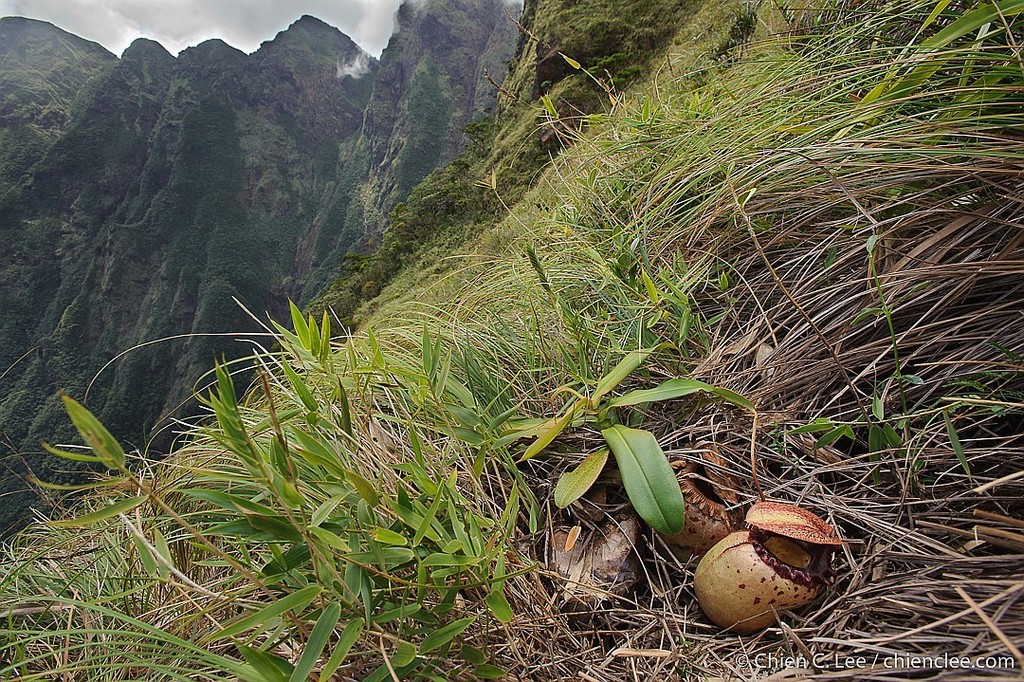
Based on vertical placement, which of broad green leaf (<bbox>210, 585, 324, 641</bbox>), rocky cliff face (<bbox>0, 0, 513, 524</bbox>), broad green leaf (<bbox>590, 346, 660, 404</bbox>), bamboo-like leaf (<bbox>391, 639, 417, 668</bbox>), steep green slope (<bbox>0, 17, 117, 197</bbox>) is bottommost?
bamboo-like leaf (<bbox>391, 639, 417, 668</bbox>)

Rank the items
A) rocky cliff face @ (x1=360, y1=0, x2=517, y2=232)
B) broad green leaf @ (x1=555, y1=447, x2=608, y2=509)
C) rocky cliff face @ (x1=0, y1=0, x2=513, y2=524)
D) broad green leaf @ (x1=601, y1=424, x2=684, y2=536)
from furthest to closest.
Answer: rocky cliff face @ (x1=360, y1=0, x2=517, y2=232)
rocky cliff face @ (x1=0, y1=0, x2=513, y2=524)
broad green leaf @ (x1=555, y1=447, x2=608, y2=509)
broad green leaf @ (x1=601, y1=424, x2=684, y2=536)

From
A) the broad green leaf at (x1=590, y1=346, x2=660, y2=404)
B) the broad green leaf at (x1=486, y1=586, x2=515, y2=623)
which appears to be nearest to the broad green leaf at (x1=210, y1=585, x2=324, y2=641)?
the broad green leaf at (x1=486, y1=586, x2=515, y2=623)

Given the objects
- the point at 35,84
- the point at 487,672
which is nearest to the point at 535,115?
the point at 487,672

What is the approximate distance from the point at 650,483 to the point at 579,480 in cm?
14

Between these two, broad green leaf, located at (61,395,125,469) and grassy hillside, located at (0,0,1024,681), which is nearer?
broad green leaf, located at (61,395,125,469)

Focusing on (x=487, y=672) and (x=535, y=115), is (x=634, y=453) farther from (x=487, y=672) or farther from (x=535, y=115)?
(x=535, y=115)

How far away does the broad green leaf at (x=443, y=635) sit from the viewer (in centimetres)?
67

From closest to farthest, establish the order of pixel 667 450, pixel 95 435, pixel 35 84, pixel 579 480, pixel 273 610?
1. pixel 95 435
2. pixel 273 610
3. pixel 579 480
4. pixel 667 450
5. pixel 35 84

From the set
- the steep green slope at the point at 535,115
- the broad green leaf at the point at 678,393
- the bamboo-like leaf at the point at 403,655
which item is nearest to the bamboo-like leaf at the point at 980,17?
the broad green leaf at the point at 678,393

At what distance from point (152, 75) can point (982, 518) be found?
10806 cm

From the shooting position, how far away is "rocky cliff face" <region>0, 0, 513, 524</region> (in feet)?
202

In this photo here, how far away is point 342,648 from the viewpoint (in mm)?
619

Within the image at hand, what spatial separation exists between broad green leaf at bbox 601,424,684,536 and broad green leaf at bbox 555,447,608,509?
0.06 metres

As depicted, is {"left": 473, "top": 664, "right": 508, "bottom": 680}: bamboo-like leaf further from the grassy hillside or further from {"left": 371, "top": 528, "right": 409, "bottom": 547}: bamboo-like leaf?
{"left": 371, "top": 528, "right": 409, "bottom": 547}: bamboo-like leaf
